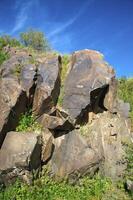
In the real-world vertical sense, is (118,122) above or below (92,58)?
below

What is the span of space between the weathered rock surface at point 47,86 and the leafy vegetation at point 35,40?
25.8 ft

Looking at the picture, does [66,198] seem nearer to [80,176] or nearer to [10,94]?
[80,176]

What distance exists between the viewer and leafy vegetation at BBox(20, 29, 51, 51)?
27900 mm

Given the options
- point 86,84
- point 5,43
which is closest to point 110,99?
point 86,84

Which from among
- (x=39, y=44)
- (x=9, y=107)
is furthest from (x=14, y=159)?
(x=39, y=44)

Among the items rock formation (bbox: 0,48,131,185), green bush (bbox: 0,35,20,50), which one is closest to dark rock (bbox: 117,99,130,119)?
rock formation (bbox: 0,48,131,185)

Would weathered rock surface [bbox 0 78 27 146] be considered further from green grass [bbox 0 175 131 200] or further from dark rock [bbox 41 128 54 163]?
green grass [bbox 0 175 131 200]

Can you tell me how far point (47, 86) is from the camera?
734 inches

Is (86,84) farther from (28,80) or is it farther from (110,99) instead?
(28,80)

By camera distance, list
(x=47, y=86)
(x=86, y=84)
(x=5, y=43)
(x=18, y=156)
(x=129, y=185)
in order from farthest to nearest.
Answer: (x=5, y=43) < (x=86, y=84) < (x=47, y=86) < (x=129, y=185) < (x=18, y=156)

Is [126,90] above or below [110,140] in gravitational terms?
above

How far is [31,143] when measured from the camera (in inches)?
631

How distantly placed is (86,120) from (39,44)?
1061 centimetres

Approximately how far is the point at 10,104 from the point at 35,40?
12.3 meters
